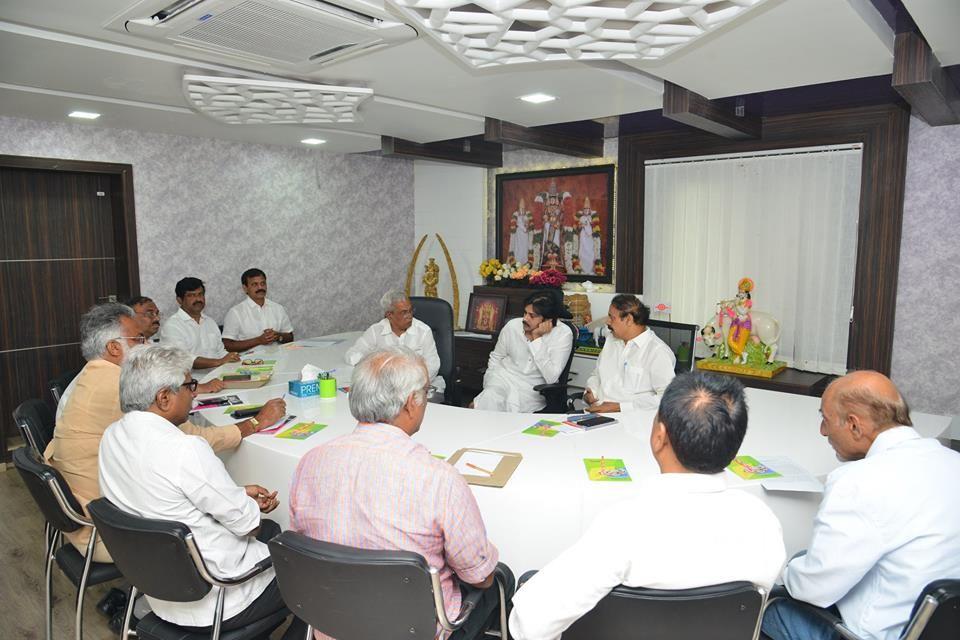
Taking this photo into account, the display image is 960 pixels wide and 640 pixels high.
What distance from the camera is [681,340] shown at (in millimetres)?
3945

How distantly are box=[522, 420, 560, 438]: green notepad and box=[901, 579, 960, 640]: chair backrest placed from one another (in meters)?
1.42

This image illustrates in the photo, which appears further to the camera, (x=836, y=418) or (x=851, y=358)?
(x=851, y=358)

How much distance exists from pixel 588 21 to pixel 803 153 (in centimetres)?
306

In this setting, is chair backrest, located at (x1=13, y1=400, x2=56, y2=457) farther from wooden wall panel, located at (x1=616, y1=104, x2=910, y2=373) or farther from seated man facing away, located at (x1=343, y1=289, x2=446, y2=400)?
wooden wall panel, located at (x1=616, y1=104, x2=910, y2=373)

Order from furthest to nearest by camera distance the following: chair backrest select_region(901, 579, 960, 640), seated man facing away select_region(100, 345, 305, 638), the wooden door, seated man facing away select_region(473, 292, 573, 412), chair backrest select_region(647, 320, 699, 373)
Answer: the wooden door, seated man facing away select_region(473, 292, 573, 412), chair backrest select_region(647, 320, 699, 373), seated man facing away select_region(100, 345, 305, 638), chair backrest select_region(901, 579, 960, 640)

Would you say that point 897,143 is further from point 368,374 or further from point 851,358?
point 368,374

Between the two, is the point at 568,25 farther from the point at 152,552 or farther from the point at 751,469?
the point at 152,552

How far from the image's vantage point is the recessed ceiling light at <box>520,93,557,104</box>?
3.97m

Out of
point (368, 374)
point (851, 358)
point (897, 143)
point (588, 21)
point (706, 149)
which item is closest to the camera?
point (368, 374)

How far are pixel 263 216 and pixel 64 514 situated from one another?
440cm

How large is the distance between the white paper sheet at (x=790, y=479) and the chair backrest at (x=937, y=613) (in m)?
0.67

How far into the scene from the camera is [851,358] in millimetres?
4641

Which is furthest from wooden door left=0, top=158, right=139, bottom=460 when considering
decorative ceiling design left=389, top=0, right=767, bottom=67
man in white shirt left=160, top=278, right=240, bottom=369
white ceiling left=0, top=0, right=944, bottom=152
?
decorative ceiling design left=389, top=0, right=767, bottom=67

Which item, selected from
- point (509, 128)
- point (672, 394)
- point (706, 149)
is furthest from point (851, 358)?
point (672, 394)
